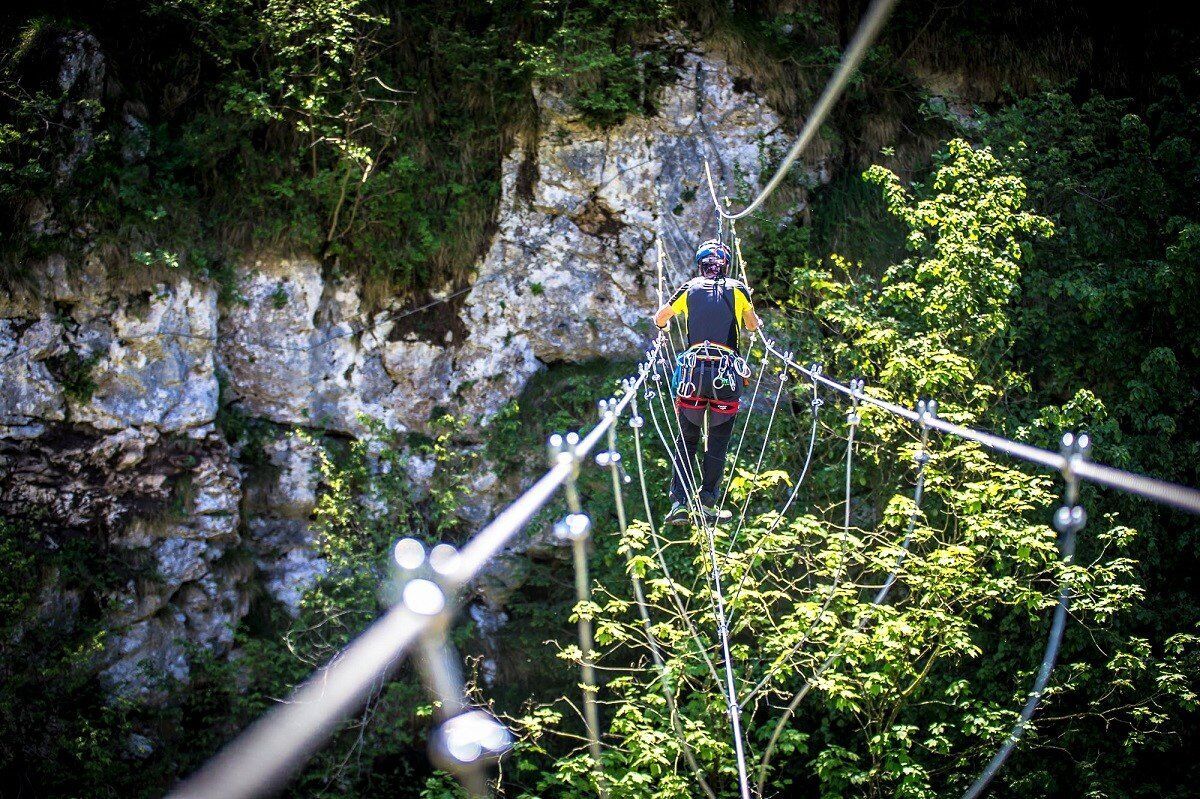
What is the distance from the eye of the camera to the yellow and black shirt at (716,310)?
4.41 m

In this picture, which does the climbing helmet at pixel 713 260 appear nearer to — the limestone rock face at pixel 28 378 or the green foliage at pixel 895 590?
the green foliage at pixel 895 590

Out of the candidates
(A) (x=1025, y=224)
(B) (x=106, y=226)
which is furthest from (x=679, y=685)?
(B) (x=106, y=226)

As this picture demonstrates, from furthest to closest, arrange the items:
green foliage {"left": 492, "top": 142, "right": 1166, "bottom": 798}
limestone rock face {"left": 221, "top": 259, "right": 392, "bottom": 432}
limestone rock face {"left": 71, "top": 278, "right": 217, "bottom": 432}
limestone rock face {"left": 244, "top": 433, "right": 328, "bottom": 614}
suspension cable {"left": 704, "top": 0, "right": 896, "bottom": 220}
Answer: suspension cable {"left": 704, "top": 0, "right": 896, "bottom": 220}
limestone rock face {"left": 221, "top": 259, "right": 392, "bottom": 432}
limestone rock face {"left": 244, "top": 433, "right": 328, "bottom": 614}
limestone rock face {"left": 71, "top": 278, "right": 217, "bottom": 432}
green foliage {"left": 492, "top": 142, "right": 1166, "bottom": 798}

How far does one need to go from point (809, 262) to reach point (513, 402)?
2161mm

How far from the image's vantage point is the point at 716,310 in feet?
14.5

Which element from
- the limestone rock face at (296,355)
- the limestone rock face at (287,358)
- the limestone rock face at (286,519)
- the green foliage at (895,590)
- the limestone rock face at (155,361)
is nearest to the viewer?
the green foliage at (895,590)

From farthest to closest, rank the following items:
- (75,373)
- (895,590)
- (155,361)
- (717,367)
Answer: (155,361) < (75,373) < (895,590) < (717,367)

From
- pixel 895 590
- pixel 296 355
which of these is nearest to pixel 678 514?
pixel 895 590

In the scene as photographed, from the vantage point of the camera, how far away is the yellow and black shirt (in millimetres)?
4406

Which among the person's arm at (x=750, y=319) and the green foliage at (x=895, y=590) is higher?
the person's arm at (x=750, y=319)

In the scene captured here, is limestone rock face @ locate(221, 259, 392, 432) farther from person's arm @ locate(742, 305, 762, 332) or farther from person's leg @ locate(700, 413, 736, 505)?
person's arm @ locate(742, 305, 762, 332)

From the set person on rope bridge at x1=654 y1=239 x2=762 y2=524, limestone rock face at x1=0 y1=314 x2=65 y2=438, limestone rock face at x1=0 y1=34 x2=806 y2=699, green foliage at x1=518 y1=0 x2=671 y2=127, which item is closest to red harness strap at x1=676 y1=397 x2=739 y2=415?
person on rope bridge at x1=654 y1=239 x2=762 y2=524

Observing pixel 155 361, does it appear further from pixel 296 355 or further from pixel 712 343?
pixel 712 343

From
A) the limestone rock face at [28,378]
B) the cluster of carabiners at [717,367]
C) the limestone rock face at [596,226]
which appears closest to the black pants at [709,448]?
the cluster of carabiners at [717,367]
